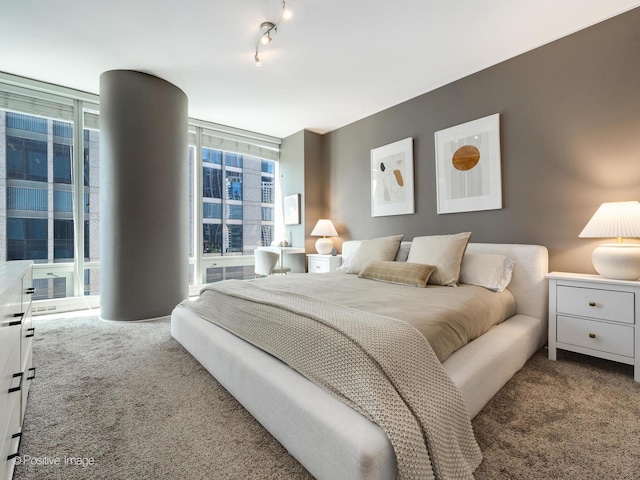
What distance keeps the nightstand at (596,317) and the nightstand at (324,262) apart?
247 cm

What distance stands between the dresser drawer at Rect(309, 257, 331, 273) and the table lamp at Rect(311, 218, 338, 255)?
0.50 ft

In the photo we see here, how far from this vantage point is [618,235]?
192cm

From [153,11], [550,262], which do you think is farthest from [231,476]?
[153,11]

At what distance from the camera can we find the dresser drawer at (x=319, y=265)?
13.7 feet

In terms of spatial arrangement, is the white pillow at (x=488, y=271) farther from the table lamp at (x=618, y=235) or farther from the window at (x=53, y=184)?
the window at (x=53, y=184)

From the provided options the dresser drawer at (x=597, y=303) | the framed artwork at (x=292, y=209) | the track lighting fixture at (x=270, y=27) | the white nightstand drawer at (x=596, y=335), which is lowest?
the white nightstand drawer at (x=596, y=335)

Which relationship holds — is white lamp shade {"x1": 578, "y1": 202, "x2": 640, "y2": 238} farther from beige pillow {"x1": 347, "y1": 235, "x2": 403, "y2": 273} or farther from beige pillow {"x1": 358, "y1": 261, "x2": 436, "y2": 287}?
beige pillow {"x1": 347, "y1": 235, "x2": 403, "y2": 273}

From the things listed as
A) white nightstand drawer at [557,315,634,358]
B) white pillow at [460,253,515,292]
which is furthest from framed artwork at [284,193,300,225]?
white nightstand drawer at [557,315,634,358]

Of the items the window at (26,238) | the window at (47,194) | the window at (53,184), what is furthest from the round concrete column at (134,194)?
the window at (26,238)

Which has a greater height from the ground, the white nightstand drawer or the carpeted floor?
the white nightstand drawer

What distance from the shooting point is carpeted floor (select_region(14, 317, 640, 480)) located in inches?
46.4

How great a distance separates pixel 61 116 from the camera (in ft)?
11.5

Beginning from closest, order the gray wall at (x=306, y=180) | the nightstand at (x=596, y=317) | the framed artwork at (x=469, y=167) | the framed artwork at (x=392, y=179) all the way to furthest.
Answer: the nightstand at (x=596, y=317)
the framed artwork at (x=469, y=167)
the framed artwork at (x=392, y=179)
the gray wall at (x=306, y=180)

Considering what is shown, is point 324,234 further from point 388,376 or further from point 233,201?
point 388,376
